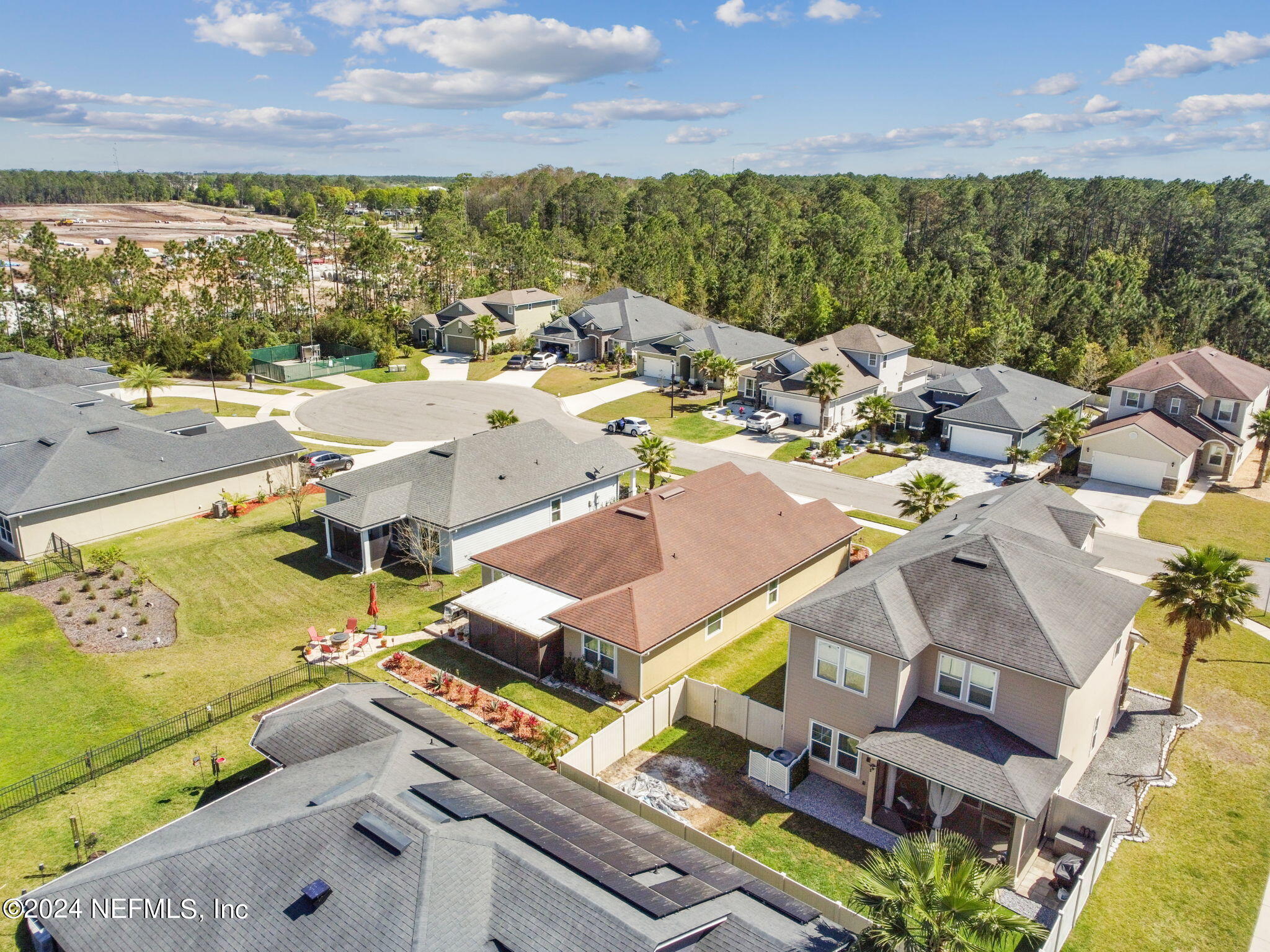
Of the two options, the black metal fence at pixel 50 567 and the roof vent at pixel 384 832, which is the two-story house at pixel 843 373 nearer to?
the black metal fence at pixel 50 567

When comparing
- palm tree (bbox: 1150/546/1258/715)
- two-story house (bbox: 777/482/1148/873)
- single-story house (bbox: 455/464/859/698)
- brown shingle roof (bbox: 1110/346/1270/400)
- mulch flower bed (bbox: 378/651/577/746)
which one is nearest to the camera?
two-story house (bbox: 777/482/1148/873)

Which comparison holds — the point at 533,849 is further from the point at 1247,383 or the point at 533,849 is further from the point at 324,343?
the point at 324,343

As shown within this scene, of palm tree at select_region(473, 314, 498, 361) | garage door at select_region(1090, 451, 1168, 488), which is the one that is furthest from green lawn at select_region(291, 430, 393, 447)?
garage door at select_region(1090, 451, 1168, 488)

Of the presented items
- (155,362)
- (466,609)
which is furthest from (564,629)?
(155,362)

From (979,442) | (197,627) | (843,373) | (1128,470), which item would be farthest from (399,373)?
(1128,470)

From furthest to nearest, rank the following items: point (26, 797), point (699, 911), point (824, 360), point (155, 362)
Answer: point (155, 362) → point (824, 360) → point (26, 797) → point (699, 911)

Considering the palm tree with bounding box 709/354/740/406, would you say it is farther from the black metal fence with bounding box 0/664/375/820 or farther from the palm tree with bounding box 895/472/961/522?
the black metal fence with bounding box 0/664/375/820
